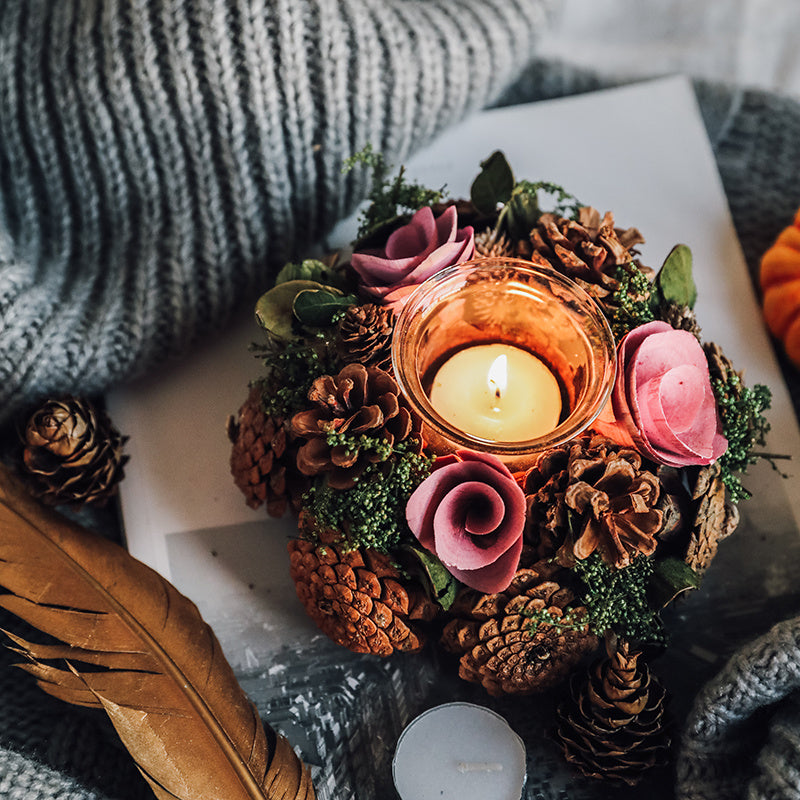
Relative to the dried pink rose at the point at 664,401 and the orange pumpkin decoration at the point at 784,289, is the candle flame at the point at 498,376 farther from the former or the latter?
the orange pumpkin decoration at the point at 784,289

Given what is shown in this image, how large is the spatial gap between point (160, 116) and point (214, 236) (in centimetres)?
9

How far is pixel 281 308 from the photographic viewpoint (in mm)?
512

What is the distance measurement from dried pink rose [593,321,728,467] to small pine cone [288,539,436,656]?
0.15 m

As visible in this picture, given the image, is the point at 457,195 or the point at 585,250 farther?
the point at 457,195

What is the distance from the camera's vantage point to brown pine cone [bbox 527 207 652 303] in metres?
0.50

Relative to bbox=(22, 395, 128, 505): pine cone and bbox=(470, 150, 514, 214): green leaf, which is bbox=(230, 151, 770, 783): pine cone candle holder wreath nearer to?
bbox=(470, 150, 514, 214): green leaf

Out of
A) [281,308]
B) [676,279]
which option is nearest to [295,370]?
[281,308]

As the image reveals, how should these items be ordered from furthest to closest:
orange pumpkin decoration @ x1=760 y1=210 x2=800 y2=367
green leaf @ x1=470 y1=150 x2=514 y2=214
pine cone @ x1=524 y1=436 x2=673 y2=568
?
orange pumpkin decoration @ x1=760 y1=210 x2=800 y2=367 < green leaf @ x1=470 y1=150 x2=514 y2=214 < pine cone @ x1=524 y1=436 x2=673 y2=568

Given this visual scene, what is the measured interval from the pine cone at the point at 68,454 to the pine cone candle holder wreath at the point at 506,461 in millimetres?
111

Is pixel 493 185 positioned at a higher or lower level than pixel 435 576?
higher

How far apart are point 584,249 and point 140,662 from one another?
363 mm

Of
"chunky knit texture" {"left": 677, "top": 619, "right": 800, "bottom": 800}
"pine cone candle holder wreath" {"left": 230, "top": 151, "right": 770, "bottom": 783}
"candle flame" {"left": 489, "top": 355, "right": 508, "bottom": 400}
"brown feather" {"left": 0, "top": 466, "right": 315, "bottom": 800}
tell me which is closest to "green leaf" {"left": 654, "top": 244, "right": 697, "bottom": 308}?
"pine cone candle holder wreath" {"left": 230, "top": 151, "right": 770, "bottom": 783}

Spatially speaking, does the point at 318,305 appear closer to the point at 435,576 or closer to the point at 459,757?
the point at 435,576

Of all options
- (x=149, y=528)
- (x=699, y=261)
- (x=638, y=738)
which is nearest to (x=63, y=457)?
(x=149, y=528)
